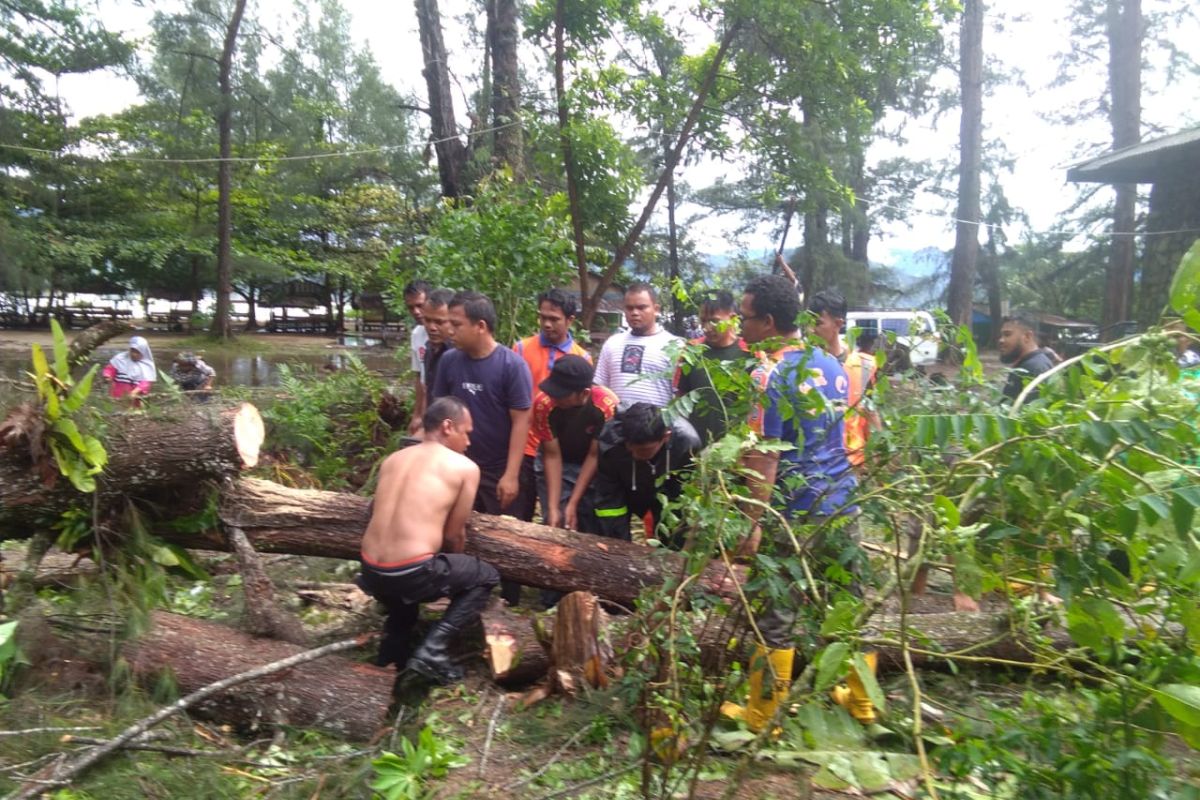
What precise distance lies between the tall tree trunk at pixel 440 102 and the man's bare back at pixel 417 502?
7157mm

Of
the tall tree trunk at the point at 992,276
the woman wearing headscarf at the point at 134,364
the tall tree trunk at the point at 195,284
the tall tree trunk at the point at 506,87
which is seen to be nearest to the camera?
the woman wearing headscarf at the point at 134,364

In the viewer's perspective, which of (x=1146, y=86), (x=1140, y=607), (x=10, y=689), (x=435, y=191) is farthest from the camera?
(x=435, y=191)

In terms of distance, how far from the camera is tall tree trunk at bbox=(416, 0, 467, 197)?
33.7 ft

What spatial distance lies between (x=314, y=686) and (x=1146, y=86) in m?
25.3

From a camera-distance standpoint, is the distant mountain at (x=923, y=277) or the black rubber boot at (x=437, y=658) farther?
the distant mountain at (x=923, y=277)

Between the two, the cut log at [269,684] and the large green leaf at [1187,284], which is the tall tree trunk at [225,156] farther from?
the large green leaf at [1187,284]

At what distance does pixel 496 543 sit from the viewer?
13.2 feet

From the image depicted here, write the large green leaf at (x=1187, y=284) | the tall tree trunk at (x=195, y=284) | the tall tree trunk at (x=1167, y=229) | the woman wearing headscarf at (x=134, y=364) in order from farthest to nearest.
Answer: the tall tree trunk at (x=195, y=284) → the tall tree trunk at (x=1167, y=229) → the woman wearing headscarf at (x=134, y=364) → the large green leaf at (x=1187, y=284)

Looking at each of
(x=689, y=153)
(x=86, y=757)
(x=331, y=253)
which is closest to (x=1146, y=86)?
(x=689, y=153)

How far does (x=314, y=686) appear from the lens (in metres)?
3.33

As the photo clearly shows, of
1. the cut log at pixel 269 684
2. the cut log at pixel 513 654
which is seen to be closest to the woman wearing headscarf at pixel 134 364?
the cut log at pixel 269 684

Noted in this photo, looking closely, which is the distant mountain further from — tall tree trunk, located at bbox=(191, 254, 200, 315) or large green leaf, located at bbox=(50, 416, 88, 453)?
large green leaf, located at bbox=(50, 416, 88, 453)

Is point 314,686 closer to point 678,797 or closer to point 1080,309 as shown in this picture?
point 678,797

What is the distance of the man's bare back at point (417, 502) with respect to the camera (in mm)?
3479
